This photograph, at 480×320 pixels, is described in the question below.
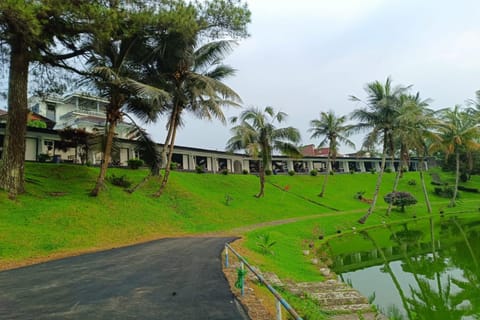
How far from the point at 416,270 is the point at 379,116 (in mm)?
14721

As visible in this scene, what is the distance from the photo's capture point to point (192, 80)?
20.4m

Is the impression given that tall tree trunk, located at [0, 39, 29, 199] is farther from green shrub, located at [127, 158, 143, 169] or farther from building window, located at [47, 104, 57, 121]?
building window, located at [47, 104, 57, 121]

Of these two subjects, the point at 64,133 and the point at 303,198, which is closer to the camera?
the point at 64,133

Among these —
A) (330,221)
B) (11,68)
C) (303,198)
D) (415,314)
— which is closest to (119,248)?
(415,314)

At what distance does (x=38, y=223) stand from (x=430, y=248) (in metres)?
16.8

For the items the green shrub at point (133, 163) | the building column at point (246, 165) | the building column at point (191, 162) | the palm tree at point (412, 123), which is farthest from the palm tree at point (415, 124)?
the building column at point (246, 165)

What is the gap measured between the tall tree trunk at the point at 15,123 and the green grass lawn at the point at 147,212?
88 centimetres

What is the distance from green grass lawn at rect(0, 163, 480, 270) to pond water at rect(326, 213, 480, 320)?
191 centimetres

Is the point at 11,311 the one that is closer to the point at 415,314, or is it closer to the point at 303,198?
the point at 415,314

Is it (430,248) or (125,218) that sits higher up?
(125,218)

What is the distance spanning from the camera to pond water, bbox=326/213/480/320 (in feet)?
23.9

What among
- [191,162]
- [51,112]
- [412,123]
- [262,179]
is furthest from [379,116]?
[51,112]

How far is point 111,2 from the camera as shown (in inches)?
545

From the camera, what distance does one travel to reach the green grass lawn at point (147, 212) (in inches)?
444
